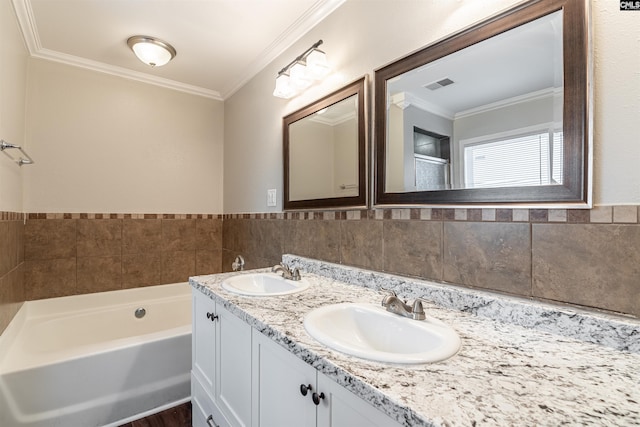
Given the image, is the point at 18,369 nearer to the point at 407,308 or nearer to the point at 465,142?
the point at 407,308

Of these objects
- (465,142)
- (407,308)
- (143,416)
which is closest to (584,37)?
(465,142)

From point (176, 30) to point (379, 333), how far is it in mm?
2092

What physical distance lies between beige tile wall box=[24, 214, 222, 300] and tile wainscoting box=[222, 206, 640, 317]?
1.67 meters

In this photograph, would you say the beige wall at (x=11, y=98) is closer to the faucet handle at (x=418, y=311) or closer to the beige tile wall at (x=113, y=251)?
the beige tile wall at (x=113, y=251)

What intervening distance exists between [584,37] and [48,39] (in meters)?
2.86

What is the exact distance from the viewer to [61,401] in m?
1.55

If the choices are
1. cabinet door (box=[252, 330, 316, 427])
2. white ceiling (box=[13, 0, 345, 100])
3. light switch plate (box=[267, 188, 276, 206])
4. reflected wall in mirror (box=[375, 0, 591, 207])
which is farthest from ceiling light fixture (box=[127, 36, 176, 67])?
cabinet door (box=[252, 330, 316, 427])

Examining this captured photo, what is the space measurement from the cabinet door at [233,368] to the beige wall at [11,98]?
1.36 metres

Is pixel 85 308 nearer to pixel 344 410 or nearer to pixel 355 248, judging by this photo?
pixel 355 248

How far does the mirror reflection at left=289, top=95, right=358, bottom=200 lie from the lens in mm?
1501

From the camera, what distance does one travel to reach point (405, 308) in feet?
3.09

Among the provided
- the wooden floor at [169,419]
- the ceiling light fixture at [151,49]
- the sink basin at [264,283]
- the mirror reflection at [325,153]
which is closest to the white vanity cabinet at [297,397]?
the sink basin at [264,283]

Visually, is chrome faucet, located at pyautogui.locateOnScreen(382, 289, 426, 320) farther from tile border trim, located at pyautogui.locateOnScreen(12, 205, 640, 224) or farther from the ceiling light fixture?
the ceiling light fixture

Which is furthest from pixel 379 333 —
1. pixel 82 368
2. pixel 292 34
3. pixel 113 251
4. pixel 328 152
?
pixel 113 251
